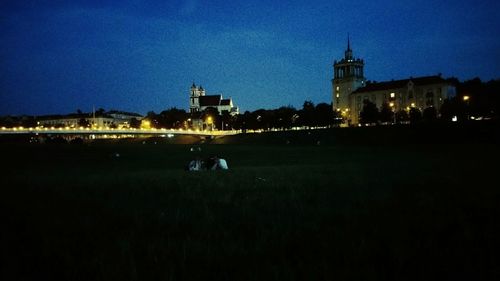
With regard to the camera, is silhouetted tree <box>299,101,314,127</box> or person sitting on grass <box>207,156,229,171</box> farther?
silhouetted tree <box>299,101,314,127</box>

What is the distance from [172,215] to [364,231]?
3335 mm

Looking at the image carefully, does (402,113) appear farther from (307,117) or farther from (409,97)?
(307,117)

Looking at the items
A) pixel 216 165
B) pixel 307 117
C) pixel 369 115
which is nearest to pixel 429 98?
pixel 369 115

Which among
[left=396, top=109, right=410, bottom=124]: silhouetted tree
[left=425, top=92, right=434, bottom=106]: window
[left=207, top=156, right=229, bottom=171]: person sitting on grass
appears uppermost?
[left=425, top=92, right=434, bottom=106]: window

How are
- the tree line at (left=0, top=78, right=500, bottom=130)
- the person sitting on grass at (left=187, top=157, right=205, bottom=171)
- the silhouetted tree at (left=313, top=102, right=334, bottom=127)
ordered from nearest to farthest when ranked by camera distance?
1. the person sitting on grass at (left=187, top=157, right=205, bottom=171)
2. the tree line at (left=0, top=78, right=500, bottom=130)
3. the silhouetted tree at (left=313, top=102, right=334, bottom=127)

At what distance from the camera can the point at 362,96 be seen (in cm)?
19212

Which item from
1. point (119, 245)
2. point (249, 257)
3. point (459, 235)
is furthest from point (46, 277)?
point (459, 235)

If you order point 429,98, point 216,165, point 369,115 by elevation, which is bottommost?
point 216,165

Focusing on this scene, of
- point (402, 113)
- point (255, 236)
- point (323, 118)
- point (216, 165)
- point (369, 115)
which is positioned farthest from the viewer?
point (323, 118)

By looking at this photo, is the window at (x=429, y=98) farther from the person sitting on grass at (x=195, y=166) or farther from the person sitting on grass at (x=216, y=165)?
the person sitting on grass at (x=195, y=166)

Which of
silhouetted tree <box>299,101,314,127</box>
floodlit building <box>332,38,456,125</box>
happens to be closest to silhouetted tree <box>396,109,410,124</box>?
floodlit building <box>332,38,456,125</box>

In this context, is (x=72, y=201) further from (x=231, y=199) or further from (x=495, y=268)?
(x=495, y=268)

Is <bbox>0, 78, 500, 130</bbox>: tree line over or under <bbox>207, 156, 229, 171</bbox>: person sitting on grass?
over

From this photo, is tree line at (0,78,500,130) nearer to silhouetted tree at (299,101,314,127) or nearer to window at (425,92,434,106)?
silhouetted tree at (299,101,314,127)
